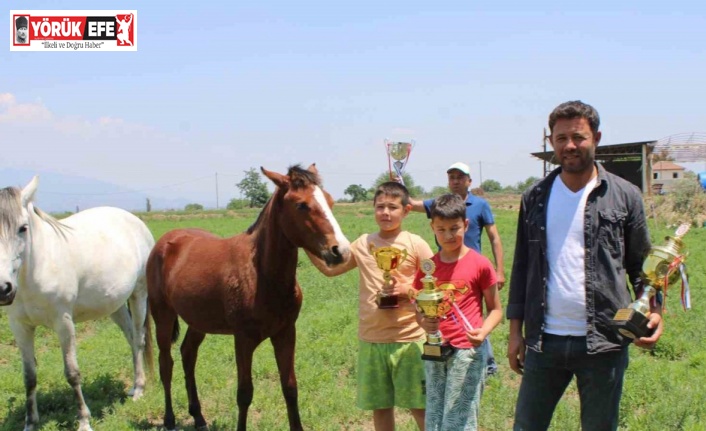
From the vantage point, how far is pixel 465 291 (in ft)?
10.5

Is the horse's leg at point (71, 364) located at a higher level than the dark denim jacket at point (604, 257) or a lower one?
lower

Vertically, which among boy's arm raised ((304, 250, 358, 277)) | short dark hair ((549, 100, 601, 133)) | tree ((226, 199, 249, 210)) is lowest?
tree ((226, 199, 249, 210))

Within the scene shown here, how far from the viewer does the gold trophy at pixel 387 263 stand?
342 cm

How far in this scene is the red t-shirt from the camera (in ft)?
10.6

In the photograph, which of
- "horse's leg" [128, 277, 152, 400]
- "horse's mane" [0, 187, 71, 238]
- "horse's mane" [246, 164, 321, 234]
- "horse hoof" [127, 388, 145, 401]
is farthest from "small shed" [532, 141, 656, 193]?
"horse's mane" [0, 187, 71, 238]

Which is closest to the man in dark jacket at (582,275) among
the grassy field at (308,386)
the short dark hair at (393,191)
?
the short dark hair at (393,191)

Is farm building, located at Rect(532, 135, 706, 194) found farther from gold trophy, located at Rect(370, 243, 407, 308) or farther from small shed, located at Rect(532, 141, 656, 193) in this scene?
gold trophy, located at Rect(370, 243, 407, 308)

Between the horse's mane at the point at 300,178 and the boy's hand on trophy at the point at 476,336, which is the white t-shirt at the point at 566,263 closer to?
the boy's hand on trophy at the point at 476,336

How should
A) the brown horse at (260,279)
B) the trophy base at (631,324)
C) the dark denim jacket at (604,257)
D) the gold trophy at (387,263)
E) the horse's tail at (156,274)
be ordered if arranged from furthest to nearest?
1. the horse's tail at (156,274)
2. the brown horse at (260,279)
3. the gold trophy at (387,263)
4. the dark denim jacket at (604,257)
5. the trophy base at (631,324)

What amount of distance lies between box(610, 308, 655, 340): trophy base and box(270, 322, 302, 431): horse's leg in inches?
102

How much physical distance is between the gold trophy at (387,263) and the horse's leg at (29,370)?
351 centimetres

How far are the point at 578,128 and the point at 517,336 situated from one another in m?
1.10

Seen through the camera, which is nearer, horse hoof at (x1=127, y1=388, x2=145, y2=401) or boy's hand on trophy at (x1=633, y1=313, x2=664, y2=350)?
boy's hand on trophy at (x1=633, y1=313, x2=664, y2=350)

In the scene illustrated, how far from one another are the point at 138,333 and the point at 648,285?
5.56m
